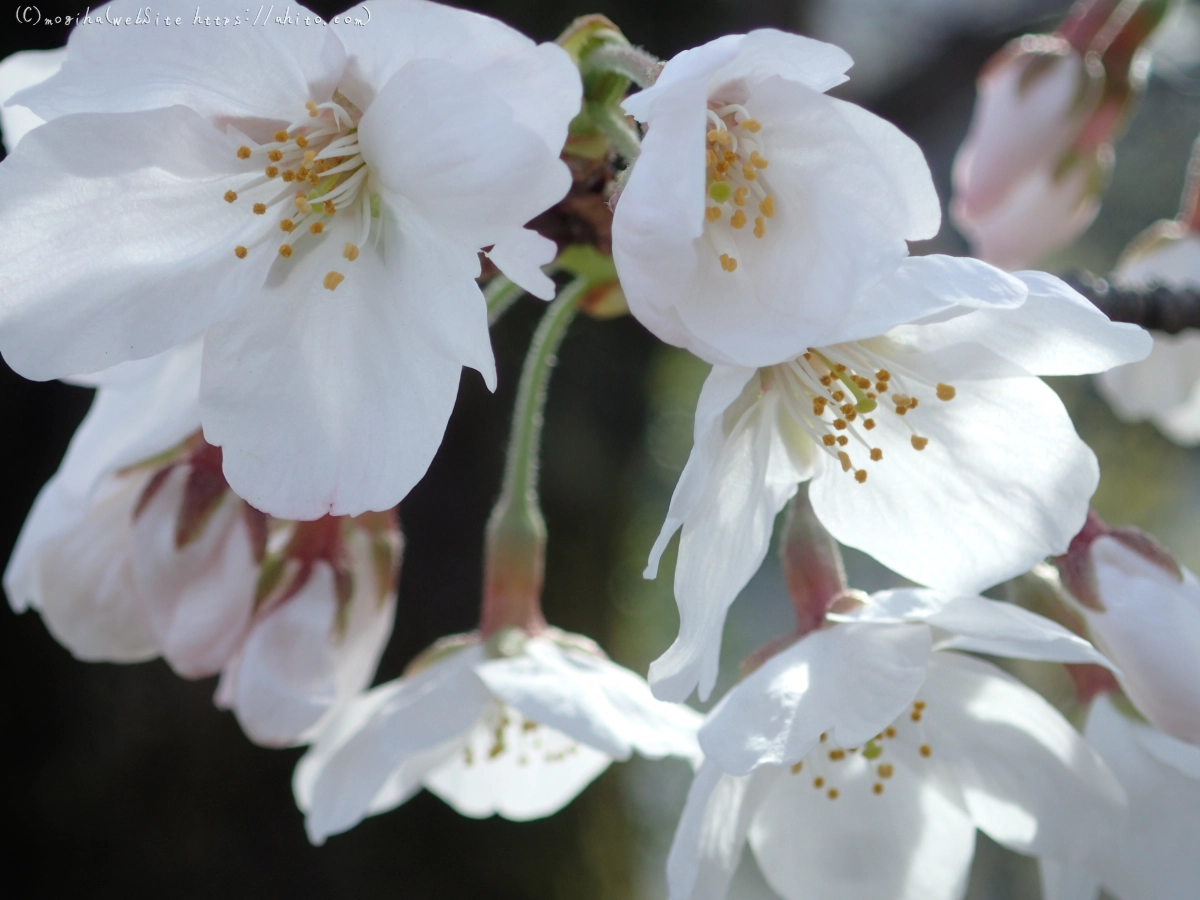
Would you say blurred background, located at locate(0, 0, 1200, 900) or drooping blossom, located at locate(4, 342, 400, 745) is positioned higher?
drooping blossom, located at locate(4, 342, 400, 745)

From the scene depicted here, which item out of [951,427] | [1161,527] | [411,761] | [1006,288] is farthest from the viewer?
[1161,527]

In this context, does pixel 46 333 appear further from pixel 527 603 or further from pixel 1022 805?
pixel 1022 805

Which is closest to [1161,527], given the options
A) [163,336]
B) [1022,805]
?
[1022,805]

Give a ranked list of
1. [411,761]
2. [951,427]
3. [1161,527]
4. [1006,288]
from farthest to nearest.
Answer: [1161,527]
[411,761]
[951,427]
[1006,288]

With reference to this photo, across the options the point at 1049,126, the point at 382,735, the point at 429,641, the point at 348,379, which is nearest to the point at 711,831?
the point at 382,735

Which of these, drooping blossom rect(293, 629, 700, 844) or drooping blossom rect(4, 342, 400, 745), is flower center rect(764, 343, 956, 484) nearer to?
drooping blossom rect(293, 629, 700, 844)

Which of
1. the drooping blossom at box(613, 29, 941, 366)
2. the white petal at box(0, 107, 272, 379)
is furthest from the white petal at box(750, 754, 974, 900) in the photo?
the white petal at box(0, 107, 272, 379)

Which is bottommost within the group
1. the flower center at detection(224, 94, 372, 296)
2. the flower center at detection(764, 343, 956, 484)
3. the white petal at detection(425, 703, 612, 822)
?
the white petal at detection(425, 703, 612, 822)
